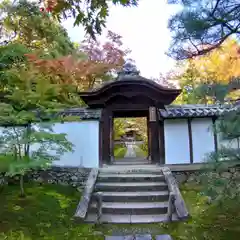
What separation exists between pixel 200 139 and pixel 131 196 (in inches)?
134

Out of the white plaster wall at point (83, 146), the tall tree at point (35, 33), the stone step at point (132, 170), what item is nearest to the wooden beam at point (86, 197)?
the stone step at point (132, 170)

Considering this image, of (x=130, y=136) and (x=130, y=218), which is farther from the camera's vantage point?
(x=130, y=136)

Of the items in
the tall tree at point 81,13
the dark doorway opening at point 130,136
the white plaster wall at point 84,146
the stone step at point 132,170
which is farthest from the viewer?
the dark doorway opening at point 130,136

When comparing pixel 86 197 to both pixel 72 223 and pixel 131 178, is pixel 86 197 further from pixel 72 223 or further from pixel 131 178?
pixel 131 178

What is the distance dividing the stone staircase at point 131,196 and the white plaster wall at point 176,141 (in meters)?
0.90

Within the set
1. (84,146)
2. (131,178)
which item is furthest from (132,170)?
(84,146)

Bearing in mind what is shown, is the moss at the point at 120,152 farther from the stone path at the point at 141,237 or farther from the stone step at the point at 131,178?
the stone path at the point at 141,237

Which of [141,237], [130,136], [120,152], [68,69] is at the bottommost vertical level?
[141,237]

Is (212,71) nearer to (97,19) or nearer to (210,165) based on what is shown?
(210,165)

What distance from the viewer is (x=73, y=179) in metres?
8.24

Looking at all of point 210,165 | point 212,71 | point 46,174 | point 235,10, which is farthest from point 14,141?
point 212,71

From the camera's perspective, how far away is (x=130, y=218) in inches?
228

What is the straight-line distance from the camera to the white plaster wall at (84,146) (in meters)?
8.46

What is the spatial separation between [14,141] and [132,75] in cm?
515
